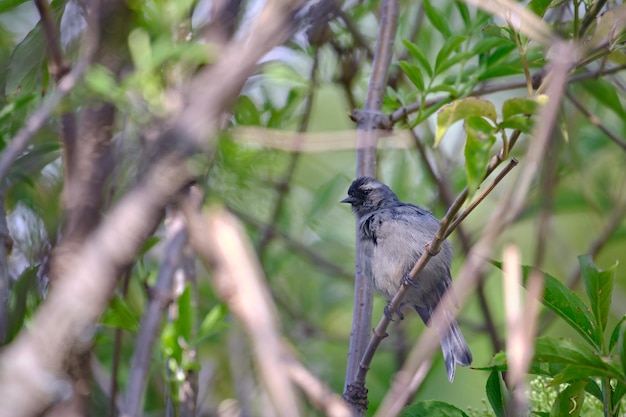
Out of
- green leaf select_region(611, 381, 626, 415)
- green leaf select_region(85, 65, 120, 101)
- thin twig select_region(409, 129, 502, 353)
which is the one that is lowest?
thin twig select_region(409, 129, 502, 353)

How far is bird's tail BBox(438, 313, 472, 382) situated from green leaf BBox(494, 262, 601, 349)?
4.02ft

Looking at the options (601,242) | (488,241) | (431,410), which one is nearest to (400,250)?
(431,410)

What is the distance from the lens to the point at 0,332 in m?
2.44

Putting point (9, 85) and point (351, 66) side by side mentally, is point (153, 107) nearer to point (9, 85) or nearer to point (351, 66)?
point (9, 85)

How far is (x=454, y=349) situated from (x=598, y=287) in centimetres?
144

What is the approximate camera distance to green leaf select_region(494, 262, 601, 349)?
7.73 feet

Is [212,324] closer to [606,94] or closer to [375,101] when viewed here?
[375,101]

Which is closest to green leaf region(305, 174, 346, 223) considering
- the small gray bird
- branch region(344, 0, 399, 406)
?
the small gray bird

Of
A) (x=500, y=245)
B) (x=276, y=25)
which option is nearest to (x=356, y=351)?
(x=276, y=25)

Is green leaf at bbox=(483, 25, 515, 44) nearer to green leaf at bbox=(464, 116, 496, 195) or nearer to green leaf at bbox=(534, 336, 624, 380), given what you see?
green leaf at bbox=(464, 116, 496, 195)

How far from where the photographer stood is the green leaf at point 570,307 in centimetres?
236

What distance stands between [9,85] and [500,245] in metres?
3.84

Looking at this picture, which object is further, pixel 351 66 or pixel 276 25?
pixel 351 66

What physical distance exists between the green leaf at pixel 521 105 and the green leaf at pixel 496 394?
897 millimetres
